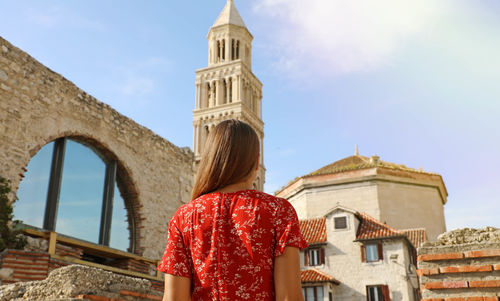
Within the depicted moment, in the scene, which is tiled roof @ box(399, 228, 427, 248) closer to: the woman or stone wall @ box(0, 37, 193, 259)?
stone wall @ box(0, 37, 193, 259)

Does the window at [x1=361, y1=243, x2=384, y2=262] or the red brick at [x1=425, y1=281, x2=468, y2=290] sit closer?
the red brick at [x1=425, y1=281, x2=468, y2=290]

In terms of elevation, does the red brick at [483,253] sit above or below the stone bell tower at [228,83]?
below

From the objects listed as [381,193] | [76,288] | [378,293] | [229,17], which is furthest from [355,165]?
[229,17]

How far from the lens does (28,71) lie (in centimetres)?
791

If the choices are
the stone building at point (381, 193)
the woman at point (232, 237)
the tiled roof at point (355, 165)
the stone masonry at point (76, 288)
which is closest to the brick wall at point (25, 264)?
the stone masonry at point (76, 288)

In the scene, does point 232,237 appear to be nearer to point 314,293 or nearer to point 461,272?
point 461,272

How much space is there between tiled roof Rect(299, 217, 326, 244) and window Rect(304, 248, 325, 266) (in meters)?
0.49

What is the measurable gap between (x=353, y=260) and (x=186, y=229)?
911 inches

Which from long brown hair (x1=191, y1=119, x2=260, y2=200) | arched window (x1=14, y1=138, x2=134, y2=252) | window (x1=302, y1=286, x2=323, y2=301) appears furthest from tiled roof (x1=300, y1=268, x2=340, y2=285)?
long brown hair (x1=191, y1=119, x2=260, y2=200)

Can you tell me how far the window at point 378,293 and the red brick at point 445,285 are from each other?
20409 millimetres

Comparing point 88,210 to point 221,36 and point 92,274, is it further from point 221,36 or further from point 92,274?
point 221,36

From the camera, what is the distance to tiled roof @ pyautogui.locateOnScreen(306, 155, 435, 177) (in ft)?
100

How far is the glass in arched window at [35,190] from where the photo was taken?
7.73m

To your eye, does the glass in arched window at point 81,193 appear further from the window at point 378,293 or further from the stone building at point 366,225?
the window at point 378,293
